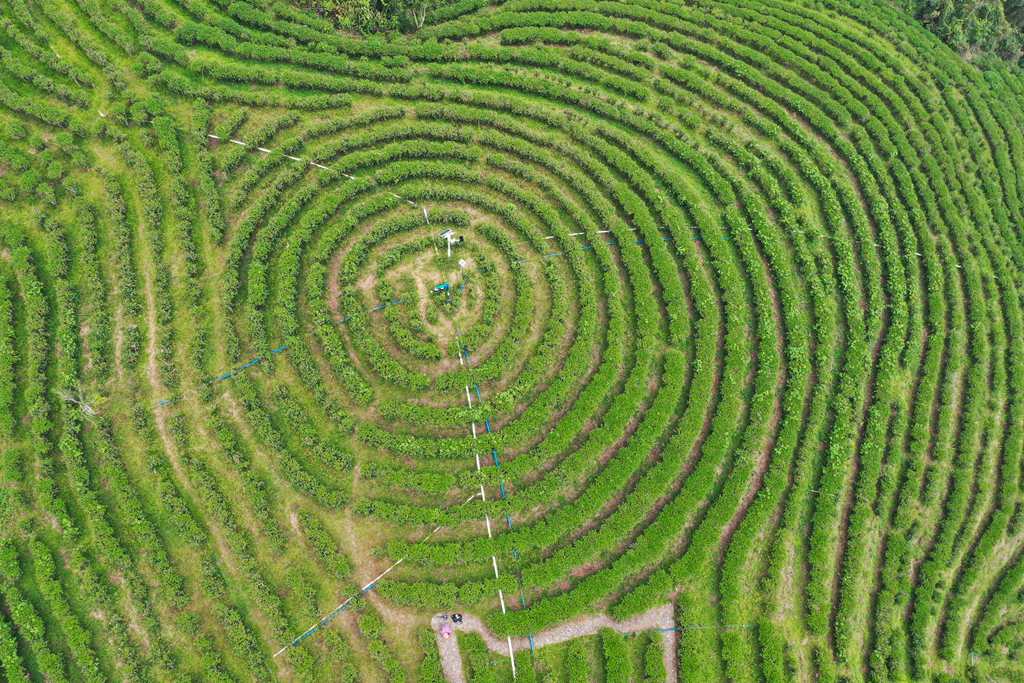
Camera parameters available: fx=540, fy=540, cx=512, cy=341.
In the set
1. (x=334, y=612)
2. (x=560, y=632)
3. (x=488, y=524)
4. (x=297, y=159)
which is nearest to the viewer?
(x=334, y=612)

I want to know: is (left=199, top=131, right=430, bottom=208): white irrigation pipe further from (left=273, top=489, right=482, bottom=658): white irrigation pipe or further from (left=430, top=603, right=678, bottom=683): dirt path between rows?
(left=430, top=603, right=678, bottom=683): dirt path between rows

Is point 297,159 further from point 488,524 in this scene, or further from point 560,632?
point 560,632

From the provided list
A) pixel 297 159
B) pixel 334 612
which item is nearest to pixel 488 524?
pixel 334 612

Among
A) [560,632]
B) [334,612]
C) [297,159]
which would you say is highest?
[297,159]

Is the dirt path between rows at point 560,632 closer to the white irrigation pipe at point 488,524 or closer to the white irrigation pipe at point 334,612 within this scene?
the white irrigation pipe at point 488,524

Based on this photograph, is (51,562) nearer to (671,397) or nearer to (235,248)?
(235,248)

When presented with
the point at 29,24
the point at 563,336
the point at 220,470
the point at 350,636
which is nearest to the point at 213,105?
the point at 29,24

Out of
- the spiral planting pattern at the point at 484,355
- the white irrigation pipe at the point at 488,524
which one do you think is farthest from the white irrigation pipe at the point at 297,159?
the white irrigation pipe at the point at 488,524

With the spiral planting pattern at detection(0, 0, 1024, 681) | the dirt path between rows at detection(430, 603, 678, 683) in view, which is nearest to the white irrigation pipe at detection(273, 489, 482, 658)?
the spiral planting pattern at detection(0, 0, 1024, 681)
